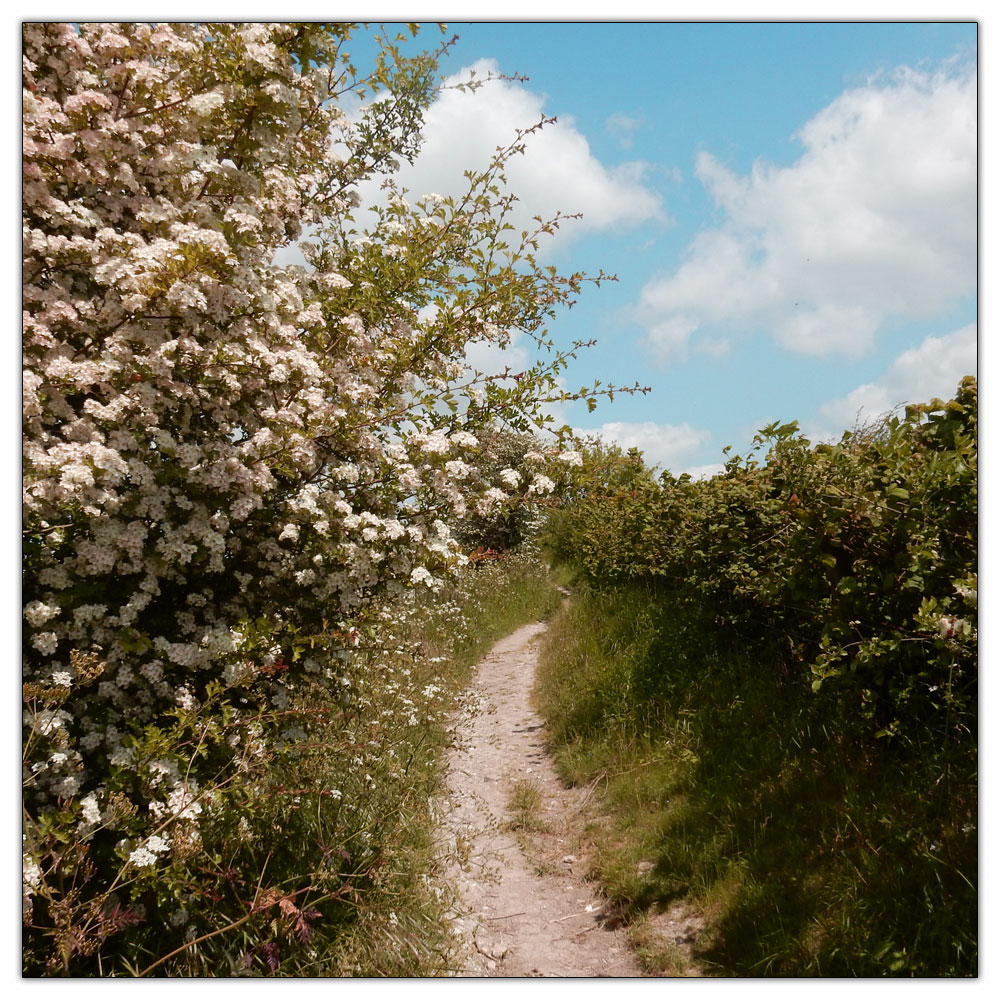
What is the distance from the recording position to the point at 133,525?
3.56 m

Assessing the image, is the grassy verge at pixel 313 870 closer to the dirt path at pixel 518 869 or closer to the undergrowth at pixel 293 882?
the undergrowth at pixel 293 882

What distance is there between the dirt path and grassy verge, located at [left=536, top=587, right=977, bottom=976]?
0.92 feet

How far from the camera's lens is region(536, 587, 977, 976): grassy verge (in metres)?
3.41

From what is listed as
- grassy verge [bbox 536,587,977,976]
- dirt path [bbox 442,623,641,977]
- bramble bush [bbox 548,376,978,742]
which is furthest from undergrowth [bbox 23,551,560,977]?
bramble bush [bbox 548,376,978,742]

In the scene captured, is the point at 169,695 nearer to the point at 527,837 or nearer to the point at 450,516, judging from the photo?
the point at 450,516

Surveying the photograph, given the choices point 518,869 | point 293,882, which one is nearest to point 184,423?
point 293,882

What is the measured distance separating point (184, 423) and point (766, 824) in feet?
16.5

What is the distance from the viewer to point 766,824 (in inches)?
182

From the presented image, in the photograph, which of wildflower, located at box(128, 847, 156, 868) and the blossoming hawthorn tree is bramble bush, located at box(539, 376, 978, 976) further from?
wildflower, located at box(128, 847, 156, 868)

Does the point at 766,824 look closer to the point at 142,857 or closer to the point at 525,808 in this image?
the point at 525,808

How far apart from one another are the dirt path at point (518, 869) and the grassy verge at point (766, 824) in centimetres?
28

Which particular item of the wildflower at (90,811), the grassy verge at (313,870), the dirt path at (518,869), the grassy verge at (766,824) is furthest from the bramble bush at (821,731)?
the wildflower at (90,811)

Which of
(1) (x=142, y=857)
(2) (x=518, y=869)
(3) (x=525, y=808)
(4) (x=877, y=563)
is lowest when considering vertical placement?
(2) (x=518, y=869)
